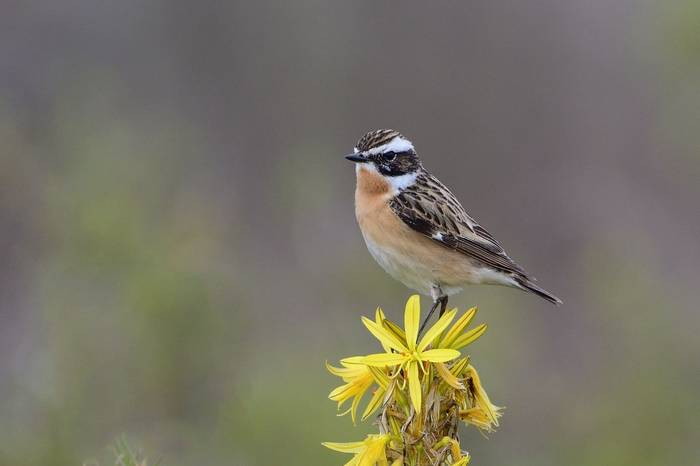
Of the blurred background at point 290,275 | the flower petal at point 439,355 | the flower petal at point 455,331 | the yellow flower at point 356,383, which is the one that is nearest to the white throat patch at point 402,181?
the blurred background at point 290,275

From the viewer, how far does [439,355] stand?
3.65 meters

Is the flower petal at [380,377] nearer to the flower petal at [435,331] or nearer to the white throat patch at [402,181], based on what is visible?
the flower petal at [435,331]

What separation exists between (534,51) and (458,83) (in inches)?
51.2

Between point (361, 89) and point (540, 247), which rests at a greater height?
point (361, 89)

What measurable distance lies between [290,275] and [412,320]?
884 cm

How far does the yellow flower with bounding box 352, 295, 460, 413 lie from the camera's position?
3.64m

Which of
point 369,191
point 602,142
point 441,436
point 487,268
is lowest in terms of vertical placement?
point 441,436

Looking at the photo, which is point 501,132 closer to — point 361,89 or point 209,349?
point 361,89

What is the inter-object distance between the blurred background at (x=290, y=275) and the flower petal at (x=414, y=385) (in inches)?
110

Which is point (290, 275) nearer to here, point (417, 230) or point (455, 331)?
point (417, 230)

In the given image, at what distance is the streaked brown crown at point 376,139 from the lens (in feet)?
19.6

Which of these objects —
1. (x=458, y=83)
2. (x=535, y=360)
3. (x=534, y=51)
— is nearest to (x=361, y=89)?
(x=458, y=83)

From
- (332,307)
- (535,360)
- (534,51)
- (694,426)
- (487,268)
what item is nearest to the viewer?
(487,268)

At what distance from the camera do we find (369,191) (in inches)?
245
